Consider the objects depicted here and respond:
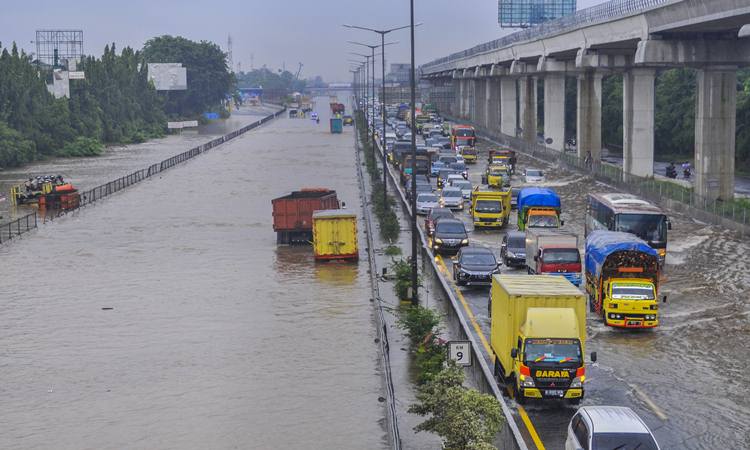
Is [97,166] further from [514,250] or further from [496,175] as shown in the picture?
[514,250]

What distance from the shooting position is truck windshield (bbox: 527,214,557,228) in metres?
48.3

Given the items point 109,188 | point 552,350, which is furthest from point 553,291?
point 109,188

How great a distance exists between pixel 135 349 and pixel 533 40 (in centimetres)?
7491

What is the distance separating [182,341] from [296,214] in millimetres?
19141

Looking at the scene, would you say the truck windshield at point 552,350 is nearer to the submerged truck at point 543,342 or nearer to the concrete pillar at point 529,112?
the submerged truck at point 543,342

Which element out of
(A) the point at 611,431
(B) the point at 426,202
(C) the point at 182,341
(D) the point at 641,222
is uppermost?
(D) the point at 641,222

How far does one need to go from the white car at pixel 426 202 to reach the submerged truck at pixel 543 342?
3579 centimetres

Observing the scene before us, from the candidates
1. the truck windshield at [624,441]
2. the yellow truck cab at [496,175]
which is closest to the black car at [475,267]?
the truck windshield at [624,441]

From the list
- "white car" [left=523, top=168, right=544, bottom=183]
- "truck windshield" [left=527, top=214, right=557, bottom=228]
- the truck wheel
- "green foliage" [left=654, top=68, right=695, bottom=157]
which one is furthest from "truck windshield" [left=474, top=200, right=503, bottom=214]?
"green foliage" [left=654, top=68, right=695, bottom=157]

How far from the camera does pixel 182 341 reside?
34.0 meters

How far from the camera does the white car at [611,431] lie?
18422 mm

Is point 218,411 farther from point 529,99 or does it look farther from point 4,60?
point 4,60

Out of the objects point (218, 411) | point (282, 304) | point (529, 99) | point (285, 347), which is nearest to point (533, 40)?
point (529, 99)

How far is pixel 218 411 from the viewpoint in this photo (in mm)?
26328
